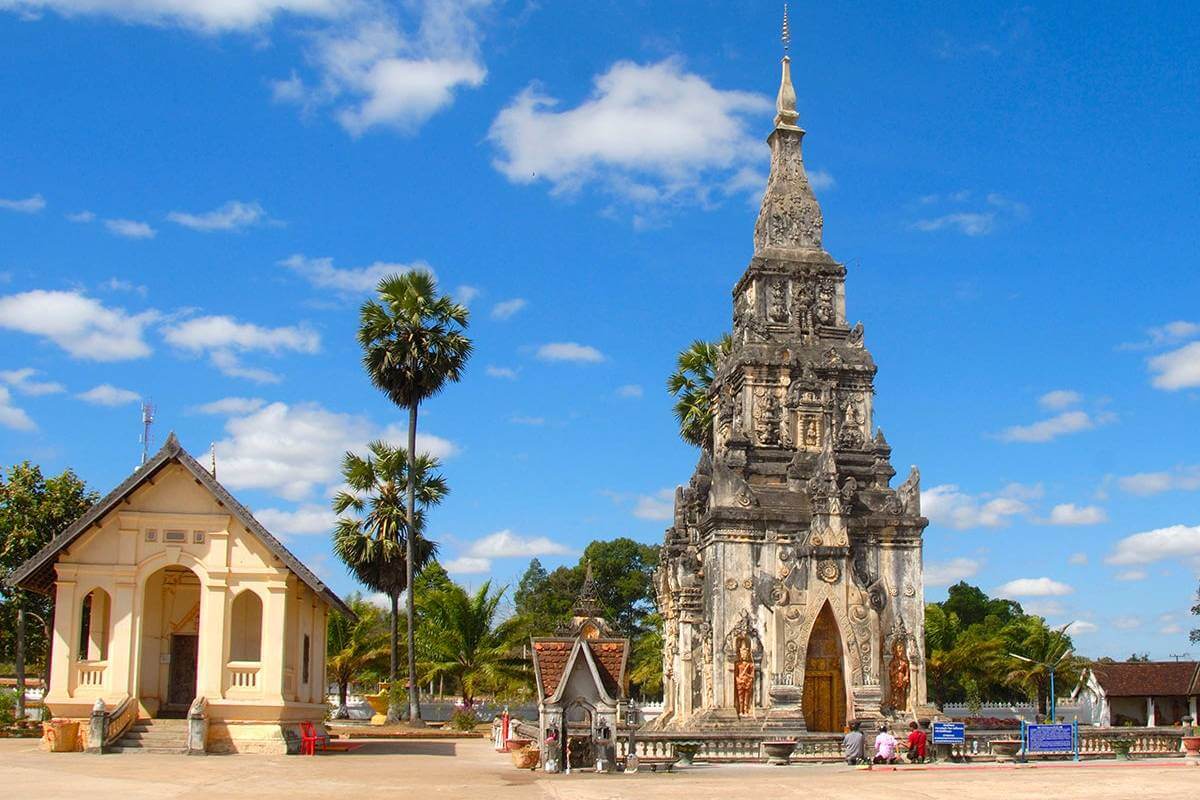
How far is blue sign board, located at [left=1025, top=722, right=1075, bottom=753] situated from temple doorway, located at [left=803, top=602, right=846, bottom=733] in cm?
621

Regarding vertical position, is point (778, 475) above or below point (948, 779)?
Result: above

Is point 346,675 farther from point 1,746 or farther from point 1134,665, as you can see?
point 1134,665

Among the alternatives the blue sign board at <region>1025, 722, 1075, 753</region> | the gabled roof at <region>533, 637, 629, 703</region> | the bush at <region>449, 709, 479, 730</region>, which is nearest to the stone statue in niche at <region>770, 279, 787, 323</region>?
the blue sign board at <region>1025, 722, 1075, 753</region>

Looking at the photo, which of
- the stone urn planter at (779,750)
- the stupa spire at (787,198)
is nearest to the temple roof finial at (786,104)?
the stupa spire at (787,198)

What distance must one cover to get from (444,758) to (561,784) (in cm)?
839

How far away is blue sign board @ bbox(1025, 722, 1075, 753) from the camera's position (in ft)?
94.1

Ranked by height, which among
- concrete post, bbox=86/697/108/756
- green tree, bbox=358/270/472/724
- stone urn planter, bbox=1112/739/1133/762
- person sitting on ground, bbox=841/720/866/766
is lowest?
stone urn planter, bbox=1112/739/1133/762

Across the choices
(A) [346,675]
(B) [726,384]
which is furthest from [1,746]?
(A) [346,675]

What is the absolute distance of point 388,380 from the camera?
44594 millimetres

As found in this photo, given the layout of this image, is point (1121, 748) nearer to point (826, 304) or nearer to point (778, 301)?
point (826, 304)

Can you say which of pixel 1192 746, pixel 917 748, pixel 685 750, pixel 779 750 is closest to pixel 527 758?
pixel 685 750

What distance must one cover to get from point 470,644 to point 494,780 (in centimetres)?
2972

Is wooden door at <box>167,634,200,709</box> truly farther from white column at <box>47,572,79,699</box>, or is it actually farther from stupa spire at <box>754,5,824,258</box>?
stupa spire at <box>754,5,824,258</box>

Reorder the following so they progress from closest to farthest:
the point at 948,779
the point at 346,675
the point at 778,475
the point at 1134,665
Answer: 1. the point at 948,779
2. the point at 778,475
3. the point at 346,675
4. the point at 1134,665
